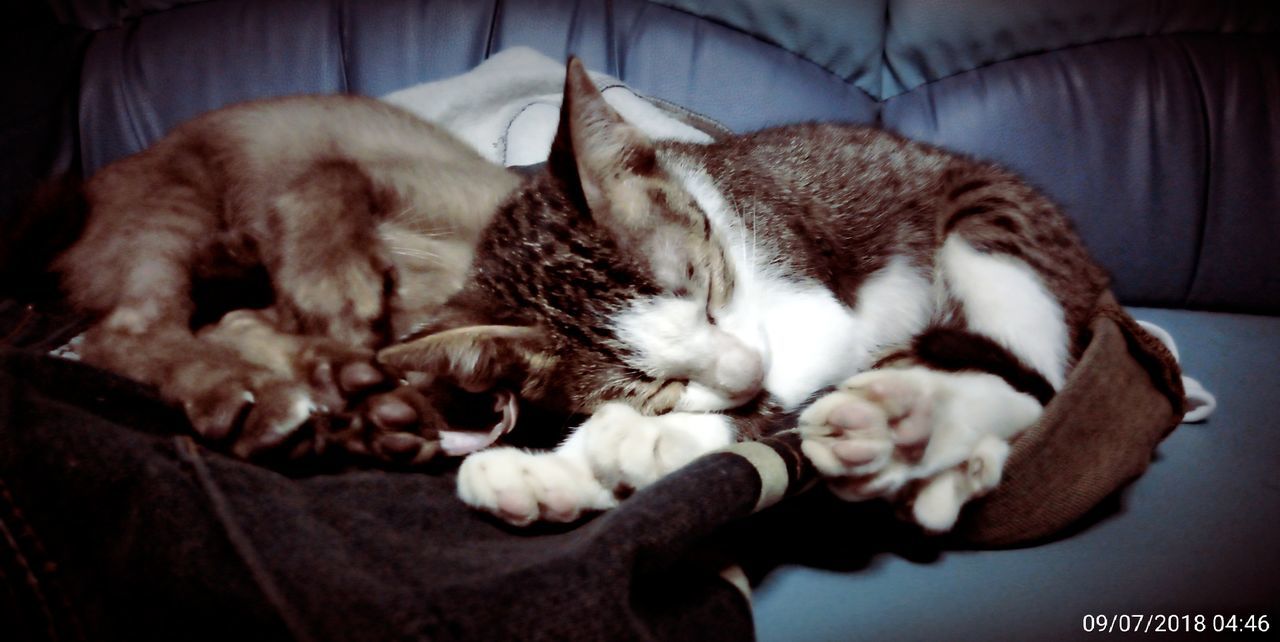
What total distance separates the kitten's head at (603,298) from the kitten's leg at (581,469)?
0.09 meters

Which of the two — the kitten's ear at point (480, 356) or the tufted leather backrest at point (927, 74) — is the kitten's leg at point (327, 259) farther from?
the tufted leather backrest at point (927, 74)

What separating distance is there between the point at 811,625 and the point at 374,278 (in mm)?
802

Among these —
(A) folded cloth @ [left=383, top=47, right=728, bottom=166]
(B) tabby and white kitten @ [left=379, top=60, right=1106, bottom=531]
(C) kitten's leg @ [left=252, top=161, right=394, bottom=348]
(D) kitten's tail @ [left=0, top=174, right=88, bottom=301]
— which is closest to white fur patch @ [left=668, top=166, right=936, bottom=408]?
(B) tabby and white kitten @ [left=379, top=60, right=1106, bottom=531]

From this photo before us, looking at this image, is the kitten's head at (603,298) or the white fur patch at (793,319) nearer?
the kitten's head at (603,298)

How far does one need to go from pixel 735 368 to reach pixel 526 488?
12.7 inches

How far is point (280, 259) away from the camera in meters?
1.07

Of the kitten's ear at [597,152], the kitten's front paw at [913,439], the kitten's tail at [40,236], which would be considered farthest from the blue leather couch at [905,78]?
the kitten's front paw at [913,439]

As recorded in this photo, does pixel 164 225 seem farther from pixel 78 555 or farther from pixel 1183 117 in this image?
pixel 1183 117

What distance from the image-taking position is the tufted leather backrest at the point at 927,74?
6.43 ft

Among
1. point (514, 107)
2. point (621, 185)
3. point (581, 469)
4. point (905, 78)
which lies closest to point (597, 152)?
point (621, 185)

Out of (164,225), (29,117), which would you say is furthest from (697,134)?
(29,117)

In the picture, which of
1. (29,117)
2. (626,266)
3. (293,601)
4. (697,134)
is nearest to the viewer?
(293,601)

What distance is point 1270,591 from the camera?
0.90 m

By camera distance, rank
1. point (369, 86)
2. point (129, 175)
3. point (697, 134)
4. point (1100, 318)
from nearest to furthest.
Result: point (1100, 318)
point (129, 175)
point (697, 134)
point (369, 86)
